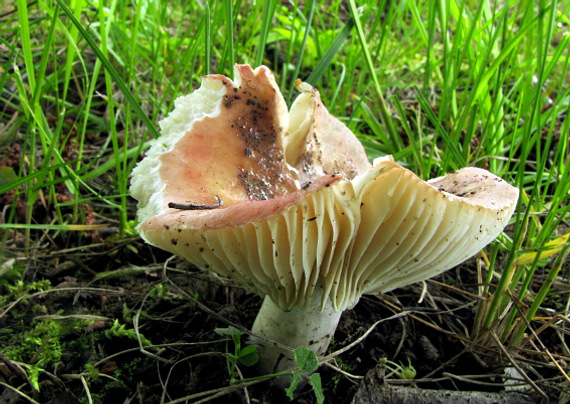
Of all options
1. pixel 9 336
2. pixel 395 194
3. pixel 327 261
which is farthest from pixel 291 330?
pixel 9 336

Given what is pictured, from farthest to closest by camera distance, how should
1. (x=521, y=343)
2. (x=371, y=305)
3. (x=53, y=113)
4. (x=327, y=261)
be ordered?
(x=53, y=113)
(x=371, y=305)
(x=521, y=343)
(x=327, y=261)

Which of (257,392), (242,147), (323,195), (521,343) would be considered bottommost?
(257,392)

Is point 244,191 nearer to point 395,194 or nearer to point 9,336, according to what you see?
point 395,194

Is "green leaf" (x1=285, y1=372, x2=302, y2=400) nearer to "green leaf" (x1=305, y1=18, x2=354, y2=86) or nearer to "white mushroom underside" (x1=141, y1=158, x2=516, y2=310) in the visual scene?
"white mushroom underside" (x1=141, y1=158, x2=516, y2=310)

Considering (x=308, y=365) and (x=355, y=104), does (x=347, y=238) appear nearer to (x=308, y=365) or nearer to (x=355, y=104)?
(x=308, y=365)

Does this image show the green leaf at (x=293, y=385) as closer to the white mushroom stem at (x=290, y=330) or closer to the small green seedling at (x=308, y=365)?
the small green seedling at (x=308, y=365)
